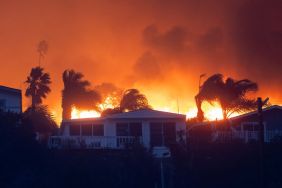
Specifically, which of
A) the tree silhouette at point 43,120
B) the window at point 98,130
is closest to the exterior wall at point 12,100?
the tree silhouette at point 43,120

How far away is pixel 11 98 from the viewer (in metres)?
45.4

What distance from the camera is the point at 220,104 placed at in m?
62.6


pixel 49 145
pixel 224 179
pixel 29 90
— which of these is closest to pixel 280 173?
pixel 224 179

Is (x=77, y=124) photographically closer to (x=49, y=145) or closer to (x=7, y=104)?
(x=7, y=104)

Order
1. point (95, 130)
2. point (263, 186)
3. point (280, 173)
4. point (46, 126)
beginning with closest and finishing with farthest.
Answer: point (263, 186)
point (280, 173)
point (46, 126)
point (95, 130)

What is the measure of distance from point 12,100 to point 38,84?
58.6 feet

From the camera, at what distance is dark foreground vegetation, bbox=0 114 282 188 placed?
3425cm

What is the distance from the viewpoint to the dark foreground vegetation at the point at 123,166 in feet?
112

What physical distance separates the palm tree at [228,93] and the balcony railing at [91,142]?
68.3ft

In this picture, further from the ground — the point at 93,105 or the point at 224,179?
the point at 93,105

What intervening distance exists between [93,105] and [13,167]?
3770cm

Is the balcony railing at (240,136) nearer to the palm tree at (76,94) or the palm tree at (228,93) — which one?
the palm tree at (228,93)

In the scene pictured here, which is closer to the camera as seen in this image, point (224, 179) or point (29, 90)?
point (224, 179)

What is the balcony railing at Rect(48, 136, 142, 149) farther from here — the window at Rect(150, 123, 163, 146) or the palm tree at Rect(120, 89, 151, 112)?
the palm tree at Rect(120, 89, 151, 112)
